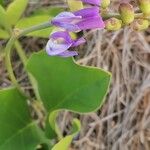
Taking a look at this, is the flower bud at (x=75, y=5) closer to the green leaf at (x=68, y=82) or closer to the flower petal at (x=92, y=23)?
the flower petal at (x=92, y=23)

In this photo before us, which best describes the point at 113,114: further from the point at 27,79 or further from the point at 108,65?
the point at 27,79

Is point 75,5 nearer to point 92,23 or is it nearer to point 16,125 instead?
point 92,23

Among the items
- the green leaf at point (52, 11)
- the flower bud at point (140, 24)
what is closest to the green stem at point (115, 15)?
the flower bud at point (140, 24)

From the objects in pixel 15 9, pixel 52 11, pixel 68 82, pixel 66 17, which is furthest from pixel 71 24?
pixel 52 11

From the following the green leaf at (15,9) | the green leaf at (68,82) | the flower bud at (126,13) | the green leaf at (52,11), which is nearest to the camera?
the flower bud at (126,13)

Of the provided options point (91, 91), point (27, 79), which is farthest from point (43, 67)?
point (27, 79)

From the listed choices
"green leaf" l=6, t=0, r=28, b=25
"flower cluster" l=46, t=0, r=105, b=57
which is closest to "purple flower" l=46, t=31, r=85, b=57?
"flower cluster" l=46, t=0, r=105, b=57
